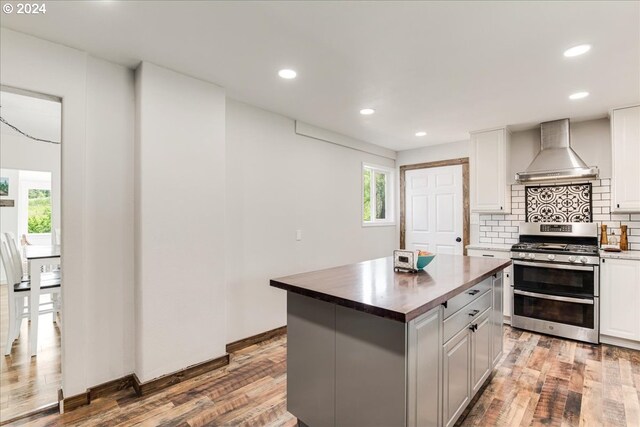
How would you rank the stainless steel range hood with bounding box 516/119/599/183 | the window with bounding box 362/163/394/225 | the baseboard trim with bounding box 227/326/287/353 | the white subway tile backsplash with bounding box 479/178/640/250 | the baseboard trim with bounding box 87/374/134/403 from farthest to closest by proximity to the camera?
the window with bounding box 362/163/394/225 < the stainless steel range hood with bounding box 516/119/599/183 < the white subway tile backsplash with bounding box 479/178/640/250 < the baseboard trim with bounding box 227/326/287/353 < the baseboard trim with bounding box 87/374/134/403

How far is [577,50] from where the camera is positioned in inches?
84.8

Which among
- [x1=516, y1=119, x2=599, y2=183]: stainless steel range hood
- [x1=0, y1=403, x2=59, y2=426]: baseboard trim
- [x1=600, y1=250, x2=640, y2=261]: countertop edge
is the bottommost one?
[x1=0, y1=403, x2=59, y2=426]: baseboard trim

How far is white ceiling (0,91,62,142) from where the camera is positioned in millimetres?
3301

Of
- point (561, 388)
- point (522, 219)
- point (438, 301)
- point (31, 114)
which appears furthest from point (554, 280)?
point (31, 114)

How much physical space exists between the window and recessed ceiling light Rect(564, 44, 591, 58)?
9.61ft

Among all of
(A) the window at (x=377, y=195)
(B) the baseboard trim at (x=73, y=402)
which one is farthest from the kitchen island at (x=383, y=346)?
(A) the window at (x=377, y=195)

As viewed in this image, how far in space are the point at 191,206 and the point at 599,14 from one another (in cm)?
298

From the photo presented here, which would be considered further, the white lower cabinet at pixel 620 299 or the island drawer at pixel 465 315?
the white lower cabinet at pixel 620 299

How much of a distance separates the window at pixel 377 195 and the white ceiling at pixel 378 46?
6.38 ft

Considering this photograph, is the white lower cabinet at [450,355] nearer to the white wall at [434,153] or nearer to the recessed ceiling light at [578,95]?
the recessed ceiling light at [578,95]

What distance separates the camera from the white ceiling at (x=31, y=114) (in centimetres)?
330

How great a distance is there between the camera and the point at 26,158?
17.1ft

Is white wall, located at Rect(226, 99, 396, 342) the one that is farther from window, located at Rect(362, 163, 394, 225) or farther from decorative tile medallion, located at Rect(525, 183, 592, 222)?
decorative tile medallion, located at Rect(525, 183, 592, 222)

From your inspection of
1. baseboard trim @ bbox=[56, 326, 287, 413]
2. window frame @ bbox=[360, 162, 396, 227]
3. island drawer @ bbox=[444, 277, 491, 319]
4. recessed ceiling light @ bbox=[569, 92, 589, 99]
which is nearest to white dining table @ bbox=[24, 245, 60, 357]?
baseboard trim @ bbox=[56, 326, 287, 413]
